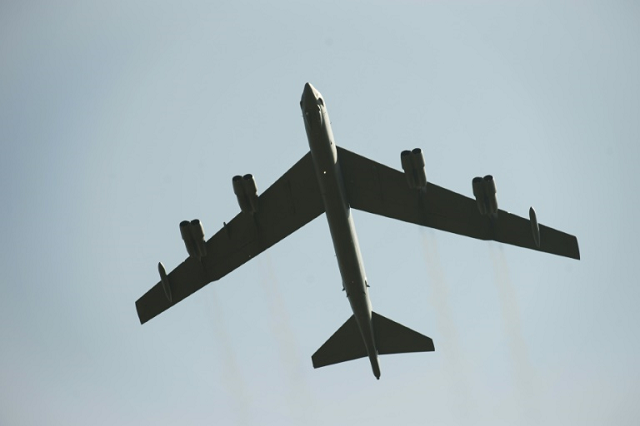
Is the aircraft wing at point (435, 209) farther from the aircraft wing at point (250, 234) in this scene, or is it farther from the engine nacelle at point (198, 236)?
the engine nacelle at point (198, 236)

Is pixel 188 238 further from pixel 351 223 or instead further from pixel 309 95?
pixel 309 95

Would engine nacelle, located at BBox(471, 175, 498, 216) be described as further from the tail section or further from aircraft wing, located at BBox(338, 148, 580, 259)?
the tail section

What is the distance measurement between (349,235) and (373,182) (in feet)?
10.5

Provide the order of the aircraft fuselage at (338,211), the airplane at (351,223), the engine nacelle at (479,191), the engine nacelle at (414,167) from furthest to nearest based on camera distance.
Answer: the engine nacelle at (479,191), the airplane at (351,223), the engine nacelle at (414,167), the aircraft fuselage at (338,211)

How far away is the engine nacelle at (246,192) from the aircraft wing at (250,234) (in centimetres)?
57

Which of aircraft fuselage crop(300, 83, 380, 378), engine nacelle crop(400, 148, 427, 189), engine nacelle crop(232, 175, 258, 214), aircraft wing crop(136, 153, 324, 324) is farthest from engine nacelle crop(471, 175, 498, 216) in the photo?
engine nacelle crop(232, 175, 258, 214)

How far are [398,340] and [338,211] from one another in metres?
7.52

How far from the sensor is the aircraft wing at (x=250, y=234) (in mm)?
38000

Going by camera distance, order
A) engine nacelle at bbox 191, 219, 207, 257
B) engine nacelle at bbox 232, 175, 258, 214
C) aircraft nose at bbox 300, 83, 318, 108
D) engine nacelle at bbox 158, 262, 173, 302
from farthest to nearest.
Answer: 1. engine nacelle at bbox 158, 262, 173, 302
2. engine nacelle at bbox 191, 219, 207, 257
3. engine nacelle at bbox 232, 175, 258, 214
4. aircraft nose at bbox 300, 83, 318, 108

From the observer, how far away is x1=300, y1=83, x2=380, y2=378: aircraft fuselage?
33344 mm

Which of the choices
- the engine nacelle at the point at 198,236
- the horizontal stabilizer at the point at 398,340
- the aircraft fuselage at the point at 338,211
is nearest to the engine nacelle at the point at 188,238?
the engine nacelle at the point at 198,236

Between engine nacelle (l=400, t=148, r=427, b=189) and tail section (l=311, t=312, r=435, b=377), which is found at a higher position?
engine nacelle (l=400, t=148, r=427, b=189)

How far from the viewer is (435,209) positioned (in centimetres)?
3869

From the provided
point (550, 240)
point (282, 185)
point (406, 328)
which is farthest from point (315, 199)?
point (550, 240)
